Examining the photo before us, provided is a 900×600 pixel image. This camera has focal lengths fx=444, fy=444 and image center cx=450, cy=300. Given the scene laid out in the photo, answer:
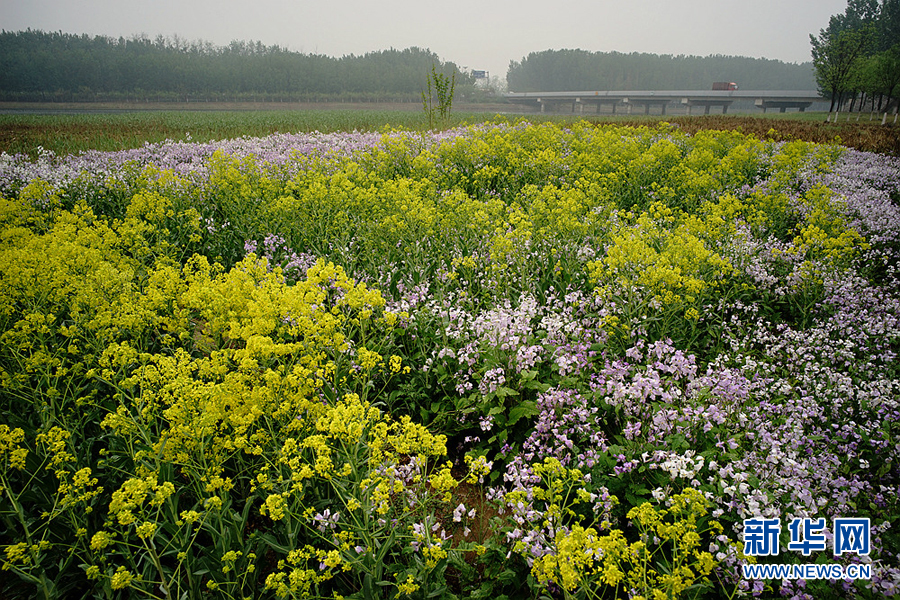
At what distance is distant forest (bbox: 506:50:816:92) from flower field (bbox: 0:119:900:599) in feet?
667

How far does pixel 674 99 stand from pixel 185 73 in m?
110

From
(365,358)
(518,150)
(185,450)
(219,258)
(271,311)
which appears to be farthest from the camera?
Result: (518,150)

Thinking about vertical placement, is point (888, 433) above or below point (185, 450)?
below

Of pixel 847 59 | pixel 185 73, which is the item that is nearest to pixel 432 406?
pixel 847 59

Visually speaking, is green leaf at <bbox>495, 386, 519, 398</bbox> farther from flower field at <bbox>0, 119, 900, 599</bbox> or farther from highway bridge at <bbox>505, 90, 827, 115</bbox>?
highway bridge at <bbox>505, 90, 827, 115</bbox>

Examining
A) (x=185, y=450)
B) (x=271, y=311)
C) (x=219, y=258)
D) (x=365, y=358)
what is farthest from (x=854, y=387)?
(x=219, y=258)

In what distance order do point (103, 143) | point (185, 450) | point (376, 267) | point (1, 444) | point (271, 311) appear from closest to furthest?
point (1, 444), point (185, 450), point (271, 311), point (376, 267), point (103, 143)

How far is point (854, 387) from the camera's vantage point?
4.16 m

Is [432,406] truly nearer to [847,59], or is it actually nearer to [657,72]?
[847,59]

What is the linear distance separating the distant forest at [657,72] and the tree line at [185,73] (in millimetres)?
64049

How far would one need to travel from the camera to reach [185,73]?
307ft

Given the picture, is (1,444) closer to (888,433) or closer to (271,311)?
(271,311)

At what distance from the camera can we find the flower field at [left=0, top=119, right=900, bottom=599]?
2.69m

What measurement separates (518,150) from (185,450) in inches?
443
